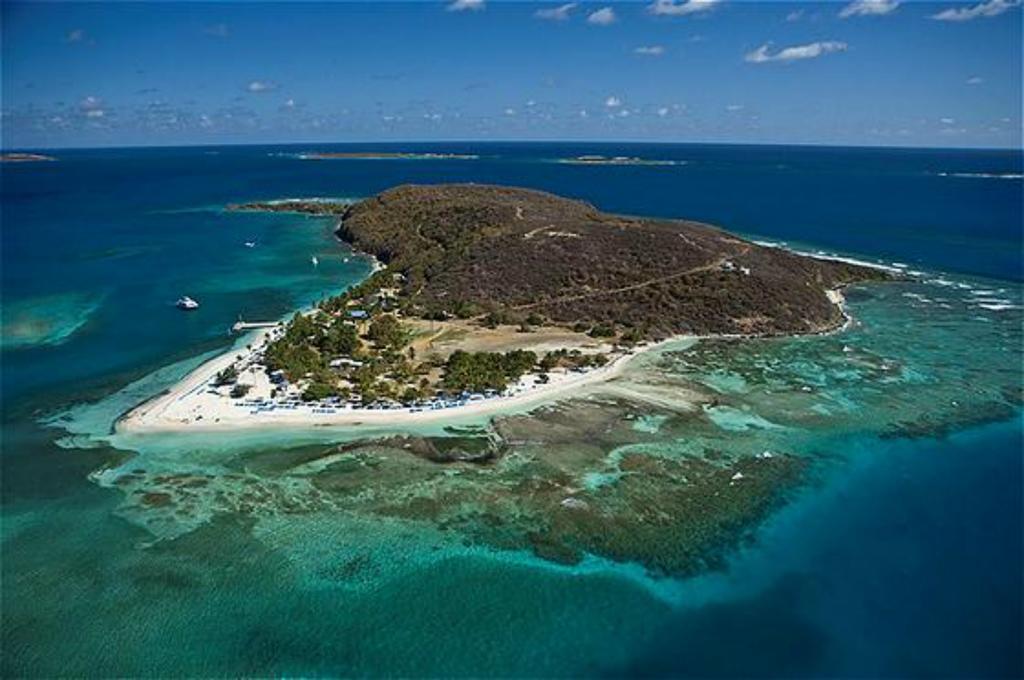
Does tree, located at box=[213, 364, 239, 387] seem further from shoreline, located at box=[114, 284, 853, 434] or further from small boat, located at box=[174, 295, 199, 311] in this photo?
small boat, located at box=[174, 295, 199, 311]

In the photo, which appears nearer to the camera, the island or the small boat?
the island

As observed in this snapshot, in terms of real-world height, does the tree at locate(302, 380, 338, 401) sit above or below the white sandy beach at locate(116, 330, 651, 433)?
above

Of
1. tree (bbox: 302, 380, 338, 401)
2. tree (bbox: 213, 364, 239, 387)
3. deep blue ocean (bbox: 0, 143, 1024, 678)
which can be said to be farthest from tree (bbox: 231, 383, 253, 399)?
deep blue ocean (bbox: 0, 143, 1024, 678)

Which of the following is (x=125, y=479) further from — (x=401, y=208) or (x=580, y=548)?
(x=401, y=208)

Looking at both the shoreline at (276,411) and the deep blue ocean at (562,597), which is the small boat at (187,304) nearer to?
the shoreline at (276,411)

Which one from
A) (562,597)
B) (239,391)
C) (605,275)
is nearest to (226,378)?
(239,391)

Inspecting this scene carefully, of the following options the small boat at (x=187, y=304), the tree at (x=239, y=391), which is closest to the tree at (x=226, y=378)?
the tree at (x=239, y=391)

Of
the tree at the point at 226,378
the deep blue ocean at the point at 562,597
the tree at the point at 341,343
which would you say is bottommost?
the deep blue ocean at the point at 562,597

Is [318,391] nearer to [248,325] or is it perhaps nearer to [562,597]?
[248,325]

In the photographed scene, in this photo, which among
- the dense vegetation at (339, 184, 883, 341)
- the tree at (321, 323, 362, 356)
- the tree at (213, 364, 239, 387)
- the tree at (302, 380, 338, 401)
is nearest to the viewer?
the tree at (302, 380, 338, 401)
